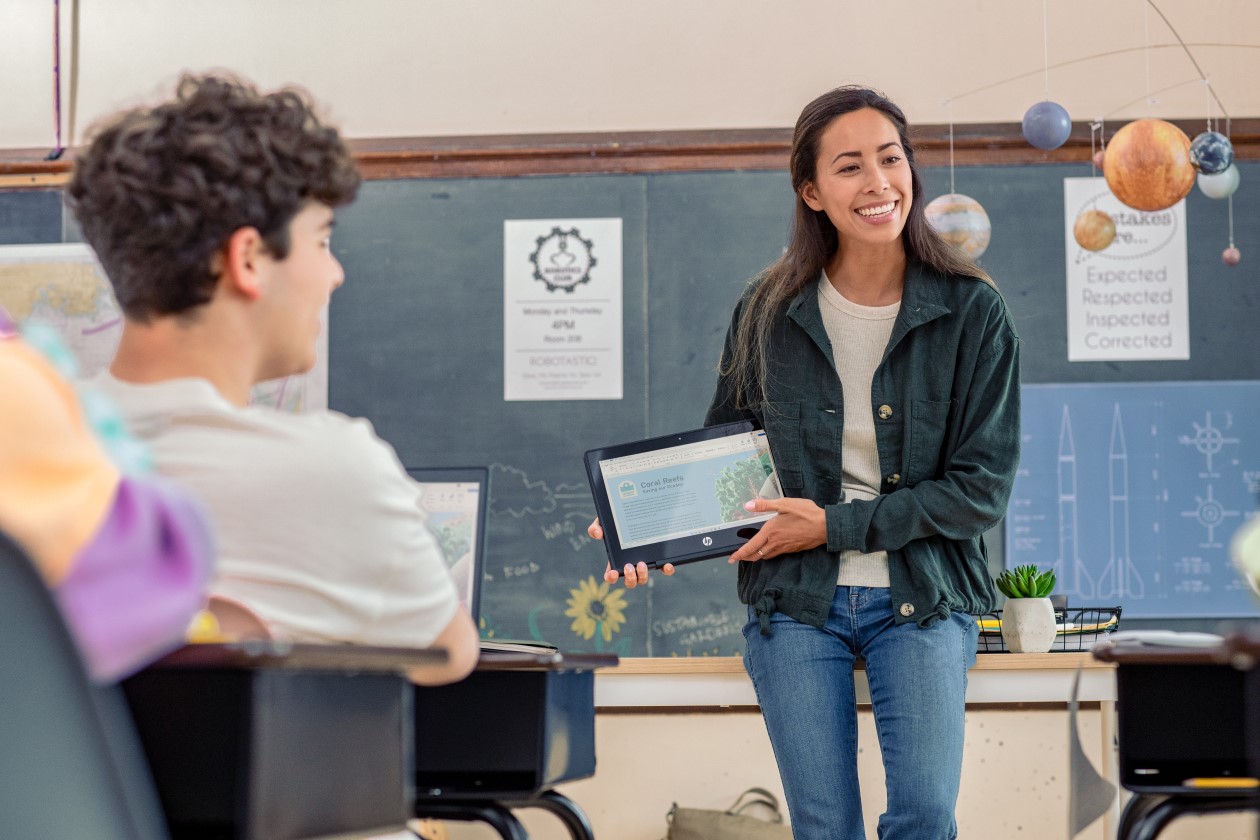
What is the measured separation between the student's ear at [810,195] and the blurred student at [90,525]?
5.53ft

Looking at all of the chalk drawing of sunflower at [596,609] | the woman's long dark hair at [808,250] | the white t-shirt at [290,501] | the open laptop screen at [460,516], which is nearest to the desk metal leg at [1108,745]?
the woman's long dark hair at [808,250]

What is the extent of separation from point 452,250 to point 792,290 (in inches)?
88.7

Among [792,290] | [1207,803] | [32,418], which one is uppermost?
[792,290]

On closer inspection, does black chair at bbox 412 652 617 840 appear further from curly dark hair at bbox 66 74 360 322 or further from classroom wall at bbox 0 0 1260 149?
classroom wall at bbox 0 0 1260 149

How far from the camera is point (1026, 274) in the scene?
4211 millimetres

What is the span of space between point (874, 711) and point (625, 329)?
239 cm

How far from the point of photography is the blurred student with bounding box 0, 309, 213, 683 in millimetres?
672

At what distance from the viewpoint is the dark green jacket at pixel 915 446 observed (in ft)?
6.73

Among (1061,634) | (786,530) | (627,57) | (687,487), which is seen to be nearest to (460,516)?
(687,487)

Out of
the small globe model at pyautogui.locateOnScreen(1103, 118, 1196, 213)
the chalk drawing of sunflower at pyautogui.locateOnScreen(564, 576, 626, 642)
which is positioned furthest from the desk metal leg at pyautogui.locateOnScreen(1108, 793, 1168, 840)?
the chalk drawing of sunflower at pyautogui.locateOnScreen(564, 576, 626, 642)

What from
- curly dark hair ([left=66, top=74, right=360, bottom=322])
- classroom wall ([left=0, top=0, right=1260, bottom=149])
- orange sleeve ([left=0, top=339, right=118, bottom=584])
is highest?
classroom wall ([left=0, top=0, right=1260, bottom=149])

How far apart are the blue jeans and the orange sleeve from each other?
4.85 feet

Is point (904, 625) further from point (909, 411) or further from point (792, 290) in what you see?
point (792, 290)

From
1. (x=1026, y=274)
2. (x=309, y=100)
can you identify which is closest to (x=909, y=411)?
(x=309, y=100)
